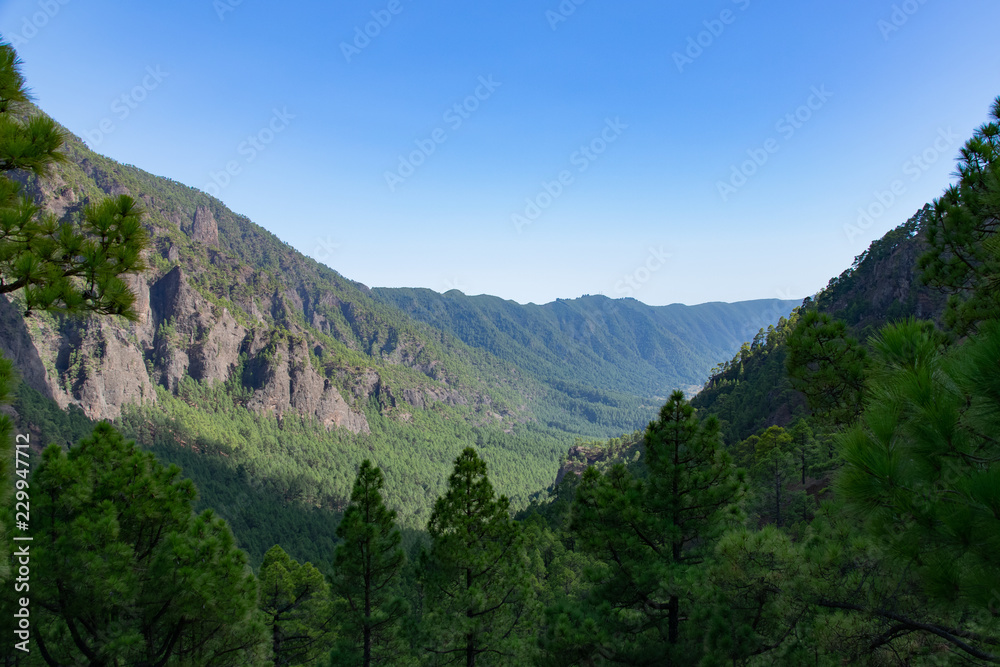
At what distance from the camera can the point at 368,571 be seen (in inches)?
641

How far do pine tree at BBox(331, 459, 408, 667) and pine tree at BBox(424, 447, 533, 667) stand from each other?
2033 mm

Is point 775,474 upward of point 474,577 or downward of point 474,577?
downward

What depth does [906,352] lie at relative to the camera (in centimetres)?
529

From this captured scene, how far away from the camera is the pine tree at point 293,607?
21.1 metres

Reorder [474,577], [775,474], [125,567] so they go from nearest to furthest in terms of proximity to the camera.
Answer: [125,567]
[474,577]
[775,474]

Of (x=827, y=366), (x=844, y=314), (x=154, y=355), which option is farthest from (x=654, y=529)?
(x=154, y=355)

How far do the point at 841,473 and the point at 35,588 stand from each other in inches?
525

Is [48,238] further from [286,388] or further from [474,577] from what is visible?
[286,388]

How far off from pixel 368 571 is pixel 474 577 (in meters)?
3.97

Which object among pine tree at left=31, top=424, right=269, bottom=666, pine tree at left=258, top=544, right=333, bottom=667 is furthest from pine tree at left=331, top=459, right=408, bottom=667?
pine tree at left=31, top=424, right=269, bottom=666

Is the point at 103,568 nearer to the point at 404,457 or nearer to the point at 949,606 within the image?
the point at 949,606

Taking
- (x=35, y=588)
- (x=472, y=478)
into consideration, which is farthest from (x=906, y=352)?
(x=35, y=588)

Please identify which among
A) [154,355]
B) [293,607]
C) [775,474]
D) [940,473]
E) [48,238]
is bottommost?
[293,607]

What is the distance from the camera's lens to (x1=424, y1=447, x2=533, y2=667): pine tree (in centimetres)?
1456
